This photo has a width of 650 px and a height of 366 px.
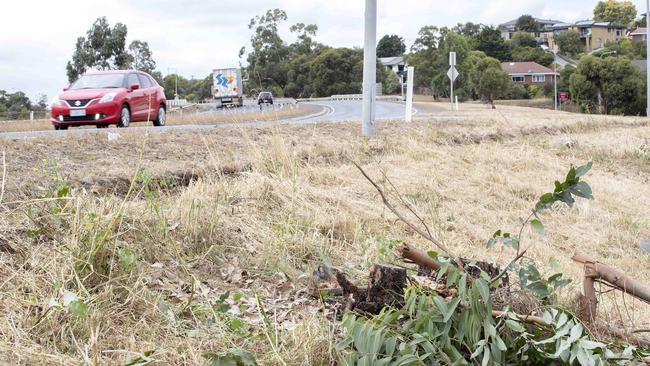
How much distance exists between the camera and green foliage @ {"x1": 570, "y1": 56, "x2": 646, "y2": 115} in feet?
184

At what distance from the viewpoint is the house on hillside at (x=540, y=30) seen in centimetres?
14594

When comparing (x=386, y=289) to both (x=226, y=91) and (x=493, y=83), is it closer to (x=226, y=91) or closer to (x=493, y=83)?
(x=226, y=91)

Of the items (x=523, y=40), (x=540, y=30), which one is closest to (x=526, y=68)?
(x=523, y=40)

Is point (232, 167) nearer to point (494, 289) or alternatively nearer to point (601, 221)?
point (601, 221)

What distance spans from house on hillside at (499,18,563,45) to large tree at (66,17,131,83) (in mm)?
110845

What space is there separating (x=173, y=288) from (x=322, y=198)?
2496 millimetres

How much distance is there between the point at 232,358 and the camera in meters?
3.17

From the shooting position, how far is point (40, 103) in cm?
4100

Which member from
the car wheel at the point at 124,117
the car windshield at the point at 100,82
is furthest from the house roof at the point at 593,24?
the car wheel at the point at 124,117

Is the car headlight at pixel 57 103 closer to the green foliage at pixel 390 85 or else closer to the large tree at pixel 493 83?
the large tree at pixel 493 83

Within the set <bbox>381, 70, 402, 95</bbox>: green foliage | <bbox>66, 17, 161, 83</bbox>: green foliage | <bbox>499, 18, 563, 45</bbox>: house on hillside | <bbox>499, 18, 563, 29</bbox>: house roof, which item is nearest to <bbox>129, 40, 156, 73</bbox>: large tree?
<bbox>66, 17, 161, 83</bbox>: green foliage

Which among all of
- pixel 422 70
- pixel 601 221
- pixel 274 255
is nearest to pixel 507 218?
pixel 601 221

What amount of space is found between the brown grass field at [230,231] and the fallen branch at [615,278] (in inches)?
11.4

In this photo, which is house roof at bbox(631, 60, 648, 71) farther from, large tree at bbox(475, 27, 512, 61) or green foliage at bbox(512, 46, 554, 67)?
green foliage at bbox(512, 46, 554, 67)
